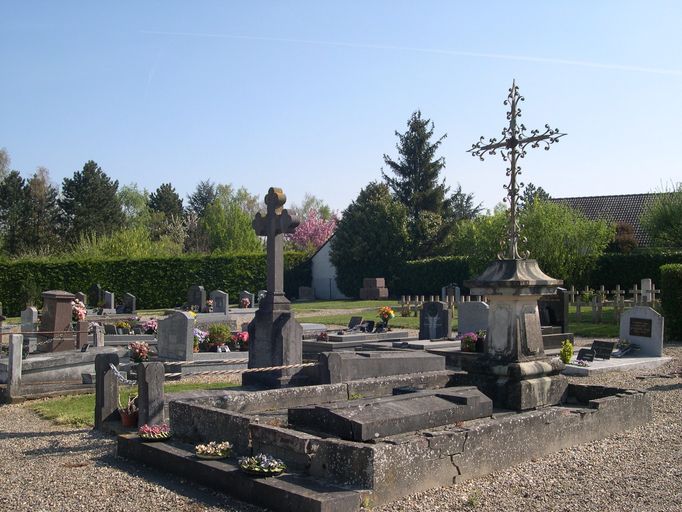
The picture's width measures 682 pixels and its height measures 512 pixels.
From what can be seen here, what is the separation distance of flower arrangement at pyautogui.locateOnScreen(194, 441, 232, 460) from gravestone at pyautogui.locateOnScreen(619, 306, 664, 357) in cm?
1252

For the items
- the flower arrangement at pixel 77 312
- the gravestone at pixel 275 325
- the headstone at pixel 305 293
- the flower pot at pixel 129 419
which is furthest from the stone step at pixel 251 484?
the headstone at pixel 305 293

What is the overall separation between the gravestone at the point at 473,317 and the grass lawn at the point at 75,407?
315 inches

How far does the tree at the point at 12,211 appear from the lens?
2189 inches

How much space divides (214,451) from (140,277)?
33.2 meters

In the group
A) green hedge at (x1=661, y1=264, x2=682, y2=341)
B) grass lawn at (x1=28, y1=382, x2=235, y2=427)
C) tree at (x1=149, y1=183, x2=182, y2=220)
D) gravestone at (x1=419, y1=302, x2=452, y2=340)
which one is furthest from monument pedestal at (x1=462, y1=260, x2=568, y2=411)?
tree at (x1=149, y1=183, x2=182, y2=220)

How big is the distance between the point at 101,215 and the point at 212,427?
56.2m

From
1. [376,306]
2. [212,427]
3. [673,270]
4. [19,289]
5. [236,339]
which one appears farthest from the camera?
[376,306]

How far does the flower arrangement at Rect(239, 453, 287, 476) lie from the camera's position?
237 inches

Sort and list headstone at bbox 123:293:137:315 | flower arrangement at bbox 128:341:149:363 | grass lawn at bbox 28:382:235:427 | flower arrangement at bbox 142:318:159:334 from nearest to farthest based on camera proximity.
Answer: grass lawn at bbox 28:382:235:427, flower arrangement at bbox 128:341:149:363, flower arrangement at bbox 142:318:159:334, headstone at bbox 123:293:137:315

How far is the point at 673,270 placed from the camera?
20812 millimetres

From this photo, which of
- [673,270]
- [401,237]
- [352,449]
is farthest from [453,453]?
[401,237]

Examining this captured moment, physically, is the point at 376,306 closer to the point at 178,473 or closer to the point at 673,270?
the point at 673,270

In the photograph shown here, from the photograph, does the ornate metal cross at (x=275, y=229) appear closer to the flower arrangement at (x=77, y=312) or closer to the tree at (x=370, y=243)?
the flower arrangement at (x=77, y=312)

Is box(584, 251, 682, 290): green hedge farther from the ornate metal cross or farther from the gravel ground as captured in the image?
the gravel ground
